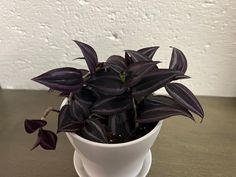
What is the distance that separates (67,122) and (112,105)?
0.18 feet

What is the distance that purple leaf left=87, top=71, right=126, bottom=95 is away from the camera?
0.42 metres

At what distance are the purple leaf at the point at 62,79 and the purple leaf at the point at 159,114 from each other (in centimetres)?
8

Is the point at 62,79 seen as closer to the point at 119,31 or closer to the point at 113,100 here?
the point at 113,100

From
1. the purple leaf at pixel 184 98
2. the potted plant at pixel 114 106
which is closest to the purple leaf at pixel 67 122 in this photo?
the potted plant at pixel 114 106

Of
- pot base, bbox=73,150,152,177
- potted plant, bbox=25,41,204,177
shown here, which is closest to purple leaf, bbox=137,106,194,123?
potted plant, bbox=25,41,204,177

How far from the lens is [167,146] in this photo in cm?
58

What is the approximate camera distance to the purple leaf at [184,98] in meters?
A: 0.43

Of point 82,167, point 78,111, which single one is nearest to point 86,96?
point 78,111

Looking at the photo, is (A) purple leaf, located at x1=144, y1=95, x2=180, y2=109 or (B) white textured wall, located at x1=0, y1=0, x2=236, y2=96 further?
(B) white textured wall, located at x1=0, y1=0, x2=236, y2=96

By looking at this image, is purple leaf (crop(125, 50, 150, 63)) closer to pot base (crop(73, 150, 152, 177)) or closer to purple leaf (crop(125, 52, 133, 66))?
purple leaf (crop(125, 52, 133, 66))

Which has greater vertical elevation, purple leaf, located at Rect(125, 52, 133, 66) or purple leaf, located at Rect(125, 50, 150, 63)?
purple leaf, located at Rect(125, 50, 150, 63)

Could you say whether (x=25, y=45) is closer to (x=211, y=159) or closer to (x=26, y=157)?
(x=26, y=157)

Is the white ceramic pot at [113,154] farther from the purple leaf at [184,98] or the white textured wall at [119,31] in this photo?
the white textured wall at [119,31]

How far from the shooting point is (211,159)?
0.56 m
